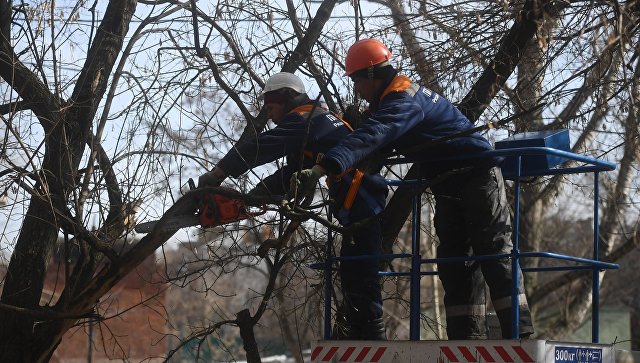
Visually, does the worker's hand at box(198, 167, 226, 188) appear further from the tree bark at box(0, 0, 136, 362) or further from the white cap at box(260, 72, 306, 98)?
the tree bark at box(0, 0, 136, 362)

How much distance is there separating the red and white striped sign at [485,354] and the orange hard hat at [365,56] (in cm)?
192

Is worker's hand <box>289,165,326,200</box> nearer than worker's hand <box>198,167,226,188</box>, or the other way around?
worker's hand <box>289,165,326,200</box>

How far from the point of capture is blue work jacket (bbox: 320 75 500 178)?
204 inches

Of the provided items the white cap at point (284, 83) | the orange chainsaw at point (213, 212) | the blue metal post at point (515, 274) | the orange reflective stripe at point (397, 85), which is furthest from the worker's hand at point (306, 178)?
the white cap at point (284, 83)

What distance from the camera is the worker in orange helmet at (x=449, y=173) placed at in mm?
5250

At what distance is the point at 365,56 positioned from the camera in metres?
5.91

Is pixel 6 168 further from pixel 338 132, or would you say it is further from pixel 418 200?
pixel 418 200

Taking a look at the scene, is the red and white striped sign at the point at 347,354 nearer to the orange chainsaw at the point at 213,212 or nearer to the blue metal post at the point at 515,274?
the blue metal post at the point at 515,274

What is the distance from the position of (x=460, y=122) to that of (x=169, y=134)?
86.7 inches

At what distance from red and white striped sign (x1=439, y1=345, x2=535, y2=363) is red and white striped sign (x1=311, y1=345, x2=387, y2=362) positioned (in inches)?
16.0

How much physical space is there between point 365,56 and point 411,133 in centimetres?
63

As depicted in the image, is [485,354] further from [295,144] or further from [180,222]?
[180,222]

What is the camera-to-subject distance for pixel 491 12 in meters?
8.37

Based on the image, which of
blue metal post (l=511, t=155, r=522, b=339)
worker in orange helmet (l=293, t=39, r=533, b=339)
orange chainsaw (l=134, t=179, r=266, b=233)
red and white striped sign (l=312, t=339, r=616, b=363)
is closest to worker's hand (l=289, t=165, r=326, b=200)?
worker in orange helmet (l=293, t=39, r=533, b=339)
